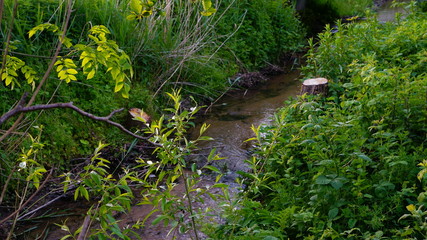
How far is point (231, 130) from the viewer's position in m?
6.27

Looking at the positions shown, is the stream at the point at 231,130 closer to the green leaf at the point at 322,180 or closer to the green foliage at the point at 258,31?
the green foliage at the point at 258,31

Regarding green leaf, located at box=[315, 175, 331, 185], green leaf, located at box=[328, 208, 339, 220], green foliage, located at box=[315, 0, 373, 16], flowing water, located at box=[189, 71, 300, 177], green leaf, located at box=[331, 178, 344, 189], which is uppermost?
green leaf, located at box=[331, 178, 344, 189]

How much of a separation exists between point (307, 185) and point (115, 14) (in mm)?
3858

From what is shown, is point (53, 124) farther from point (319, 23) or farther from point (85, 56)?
point (319, 23)

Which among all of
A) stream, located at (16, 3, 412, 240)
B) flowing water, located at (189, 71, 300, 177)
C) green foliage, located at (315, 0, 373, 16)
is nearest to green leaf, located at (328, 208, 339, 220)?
stream, located at (16, 3, 412, 240)

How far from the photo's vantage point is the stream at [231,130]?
4.37m

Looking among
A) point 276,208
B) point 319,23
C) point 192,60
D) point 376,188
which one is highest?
point 376,188

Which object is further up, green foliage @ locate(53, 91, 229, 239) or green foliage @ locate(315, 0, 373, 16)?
green foliage @ locate(53, 91, 229, 239)

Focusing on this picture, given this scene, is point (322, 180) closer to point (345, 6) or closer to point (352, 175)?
point (352, 175)

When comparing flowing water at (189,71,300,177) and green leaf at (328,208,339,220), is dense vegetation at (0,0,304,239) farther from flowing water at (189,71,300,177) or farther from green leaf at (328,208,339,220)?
green leaf at (328,208,339,220)

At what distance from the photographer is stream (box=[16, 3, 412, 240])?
4373mm

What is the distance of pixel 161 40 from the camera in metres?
7.09

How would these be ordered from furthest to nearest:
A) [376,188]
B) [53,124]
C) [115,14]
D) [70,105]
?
[115,14]
[53,124]
[376,188]
[70,105]

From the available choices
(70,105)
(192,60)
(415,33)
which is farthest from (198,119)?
(70,105)
